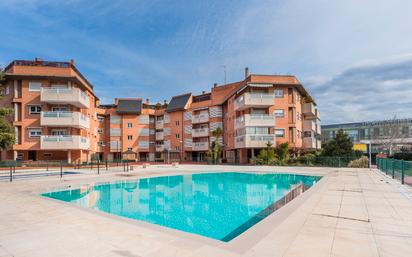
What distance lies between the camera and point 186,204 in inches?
474

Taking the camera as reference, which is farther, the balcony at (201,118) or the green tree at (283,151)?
the balcony at (201,118)

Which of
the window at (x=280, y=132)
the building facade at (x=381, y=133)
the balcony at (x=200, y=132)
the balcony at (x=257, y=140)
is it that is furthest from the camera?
the building facade at (x=381, y=133)

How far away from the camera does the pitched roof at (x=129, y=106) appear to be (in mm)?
47938

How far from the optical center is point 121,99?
1980 inches

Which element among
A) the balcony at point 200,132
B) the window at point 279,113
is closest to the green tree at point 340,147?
the window at point 279,113

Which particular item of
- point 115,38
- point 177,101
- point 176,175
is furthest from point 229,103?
point 115,38

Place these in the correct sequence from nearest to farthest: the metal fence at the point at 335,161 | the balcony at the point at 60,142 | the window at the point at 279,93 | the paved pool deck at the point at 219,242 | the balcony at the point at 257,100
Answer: the paved pool deck at the point at 219,242 → the balcony at the point at 60,142 → the metal fence at the point at 335,161 → the balcony at the point at 257,100 → the window at the point at 279,93

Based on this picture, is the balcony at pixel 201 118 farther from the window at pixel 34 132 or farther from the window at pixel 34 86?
the window at pixel 34 86

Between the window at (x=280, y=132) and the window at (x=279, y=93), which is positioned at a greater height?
the window at (x=279, y=93)

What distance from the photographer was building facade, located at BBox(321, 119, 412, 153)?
50875 mm

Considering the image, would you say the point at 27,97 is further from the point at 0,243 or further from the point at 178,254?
the point at 178,254

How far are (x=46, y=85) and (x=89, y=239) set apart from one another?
104 feet

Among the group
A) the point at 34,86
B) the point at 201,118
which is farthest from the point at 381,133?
the point at 34,86

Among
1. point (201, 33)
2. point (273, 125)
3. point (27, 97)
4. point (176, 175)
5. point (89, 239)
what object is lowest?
point (176, 175)
